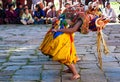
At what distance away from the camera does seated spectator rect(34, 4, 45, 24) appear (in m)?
17.2

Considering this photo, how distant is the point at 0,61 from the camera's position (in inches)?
311

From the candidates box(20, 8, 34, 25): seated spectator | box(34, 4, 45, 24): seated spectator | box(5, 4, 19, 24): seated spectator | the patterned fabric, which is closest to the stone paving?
the patterned fabric

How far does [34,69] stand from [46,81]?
0.97 meters

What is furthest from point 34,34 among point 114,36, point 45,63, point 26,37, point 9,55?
point 45,63

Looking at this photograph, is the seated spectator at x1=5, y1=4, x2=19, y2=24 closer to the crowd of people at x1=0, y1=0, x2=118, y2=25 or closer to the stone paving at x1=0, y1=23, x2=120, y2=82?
the crowd of people at x1=0, y1=0, x2=118, y2=25

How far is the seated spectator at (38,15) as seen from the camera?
56.3ft

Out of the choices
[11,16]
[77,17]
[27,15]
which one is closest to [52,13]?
[27,15]

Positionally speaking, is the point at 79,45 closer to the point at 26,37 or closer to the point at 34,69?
the point at 26,37

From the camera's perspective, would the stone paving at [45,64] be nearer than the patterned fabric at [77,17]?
No

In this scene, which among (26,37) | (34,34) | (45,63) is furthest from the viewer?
(34,34)

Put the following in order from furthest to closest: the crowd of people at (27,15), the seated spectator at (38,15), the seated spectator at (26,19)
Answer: the seated spectator at (38,15) < the crowd of people at (27,15) < the seated spectator at (26,19)

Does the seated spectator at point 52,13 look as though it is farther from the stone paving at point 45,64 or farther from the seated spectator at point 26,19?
the stone paving at point 45,64

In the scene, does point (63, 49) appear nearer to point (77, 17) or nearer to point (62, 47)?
point (62, 47)

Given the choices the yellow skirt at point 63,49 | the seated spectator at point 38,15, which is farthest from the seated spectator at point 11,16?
the yellow skirt at point 63,49
